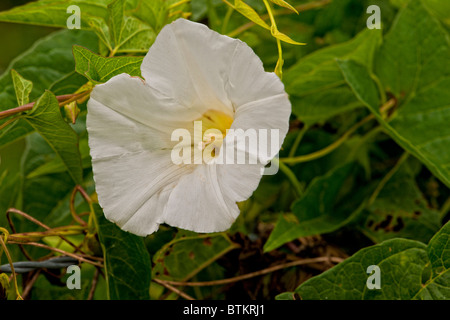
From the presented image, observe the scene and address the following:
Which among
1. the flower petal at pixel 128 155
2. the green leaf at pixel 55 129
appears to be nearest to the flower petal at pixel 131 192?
the flower petal at pixel 128 155

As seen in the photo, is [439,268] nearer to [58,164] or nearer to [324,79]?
[324,79]

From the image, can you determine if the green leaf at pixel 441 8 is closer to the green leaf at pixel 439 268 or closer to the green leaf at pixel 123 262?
the green leaf at pixel 439 268

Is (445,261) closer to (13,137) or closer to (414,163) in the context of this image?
(414,163)

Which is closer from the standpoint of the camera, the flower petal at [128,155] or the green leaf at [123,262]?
the flower petal at [128,155]

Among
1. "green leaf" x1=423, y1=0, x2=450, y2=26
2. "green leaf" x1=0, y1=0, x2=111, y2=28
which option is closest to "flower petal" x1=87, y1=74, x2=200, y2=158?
"green leaf" x1=0, y1=0, x2=111, y2=28

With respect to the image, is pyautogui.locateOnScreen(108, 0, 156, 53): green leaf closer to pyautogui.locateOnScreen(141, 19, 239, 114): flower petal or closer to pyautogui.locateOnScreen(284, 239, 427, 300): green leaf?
pyautogui.locateOnScreen(141, 19, 239, 114): flower petal
